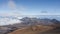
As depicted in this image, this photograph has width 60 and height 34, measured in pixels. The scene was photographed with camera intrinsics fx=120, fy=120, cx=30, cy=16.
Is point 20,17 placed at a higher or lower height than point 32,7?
lower

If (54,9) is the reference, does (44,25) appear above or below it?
below

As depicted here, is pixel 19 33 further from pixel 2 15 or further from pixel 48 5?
pixel 48 5

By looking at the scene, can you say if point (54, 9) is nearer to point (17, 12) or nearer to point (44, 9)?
point (44, 9)

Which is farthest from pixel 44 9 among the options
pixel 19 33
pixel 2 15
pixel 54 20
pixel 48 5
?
pixel 2 15

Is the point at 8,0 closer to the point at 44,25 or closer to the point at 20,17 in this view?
the point at 20,17

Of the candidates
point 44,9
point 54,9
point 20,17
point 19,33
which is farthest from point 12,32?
point 54,9

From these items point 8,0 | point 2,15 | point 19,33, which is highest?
point 8,0

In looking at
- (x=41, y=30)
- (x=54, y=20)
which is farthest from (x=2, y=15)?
(x=54, y=20)

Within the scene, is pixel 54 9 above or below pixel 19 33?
above
